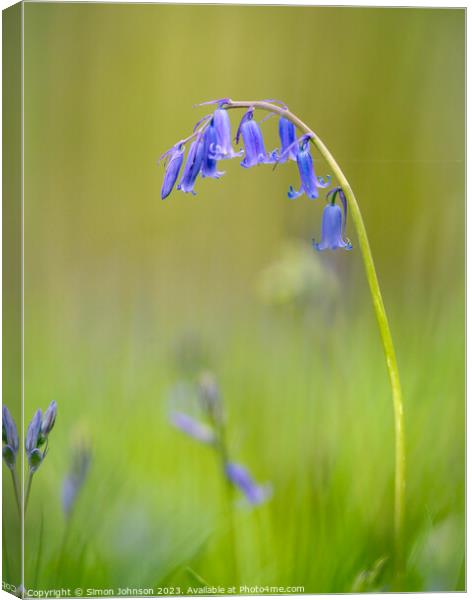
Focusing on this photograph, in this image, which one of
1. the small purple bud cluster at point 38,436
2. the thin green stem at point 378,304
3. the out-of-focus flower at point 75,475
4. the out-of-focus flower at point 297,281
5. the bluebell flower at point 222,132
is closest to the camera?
the thin green stem at point 378,304

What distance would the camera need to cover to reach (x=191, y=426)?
322 cm

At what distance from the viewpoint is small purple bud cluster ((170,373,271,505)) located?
3.02 meters

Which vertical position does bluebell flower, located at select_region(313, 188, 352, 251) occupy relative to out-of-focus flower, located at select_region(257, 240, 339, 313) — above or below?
above

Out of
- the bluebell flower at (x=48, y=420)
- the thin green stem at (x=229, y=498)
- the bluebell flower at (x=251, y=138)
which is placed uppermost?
the bluebell flower at (x=251, y=138)

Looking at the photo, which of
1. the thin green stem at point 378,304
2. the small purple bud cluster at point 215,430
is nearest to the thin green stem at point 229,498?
the small purple bud cluster at point 215,430

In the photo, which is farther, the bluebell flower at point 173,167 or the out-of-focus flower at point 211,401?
the out-of-focus flower at point 211,401

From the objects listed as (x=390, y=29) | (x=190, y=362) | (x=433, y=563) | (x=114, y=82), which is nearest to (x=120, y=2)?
(x=114, y=82)

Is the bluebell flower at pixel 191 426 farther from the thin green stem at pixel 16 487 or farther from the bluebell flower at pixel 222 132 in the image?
the bluebell flower at pixel 222 132

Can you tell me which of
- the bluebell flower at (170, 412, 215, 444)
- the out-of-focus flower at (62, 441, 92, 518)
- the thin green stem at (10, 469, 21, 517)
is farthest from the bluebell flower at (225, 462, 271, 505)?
the thin green stem at (10, 469, 21, 517)

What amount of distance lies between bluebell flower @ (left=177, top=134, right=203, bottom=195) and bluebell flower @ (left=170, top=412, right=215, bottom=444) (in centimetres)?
89

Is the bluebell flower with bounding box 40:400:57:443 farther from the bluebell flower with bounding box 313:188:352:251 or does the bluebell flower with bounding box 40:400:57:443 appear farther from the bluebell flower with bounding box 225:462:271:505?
the bluebell flower with bounding box 313:188:352:251

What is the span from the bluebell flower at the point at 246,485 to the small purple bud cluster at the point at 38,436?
2.00ft

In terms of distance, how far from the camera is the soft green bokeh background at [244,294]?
3.05 m

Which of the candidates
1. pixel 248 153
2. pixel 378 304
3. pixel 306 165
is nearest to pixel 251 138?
pixel 248 153
